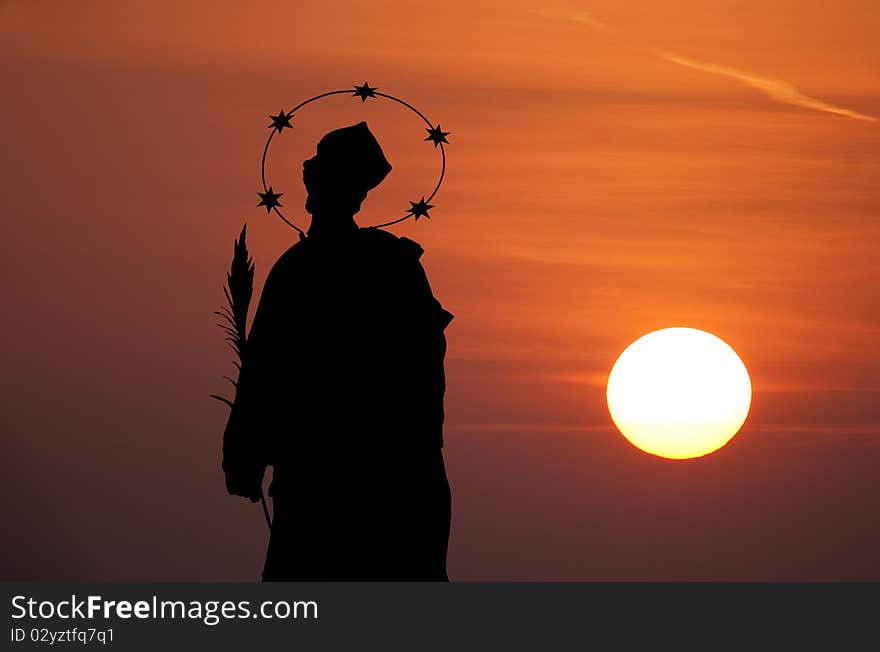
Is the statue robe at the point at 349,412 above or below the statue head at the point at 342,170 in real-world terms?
below

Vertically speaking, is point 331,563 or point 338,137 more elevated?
point 338,137

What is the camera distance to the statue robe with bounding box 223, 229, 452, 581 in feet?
31.1

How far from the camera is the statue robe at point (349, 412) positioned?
31.1 ft

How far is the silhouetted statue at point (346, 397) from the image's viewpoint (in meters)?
9.45

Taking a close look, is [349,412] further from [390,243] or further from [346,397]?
[390,243]

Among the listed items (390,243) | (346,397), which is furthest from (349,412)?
(390,243)

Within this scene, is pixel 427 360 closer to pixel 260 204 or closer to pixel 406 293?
pixel 406 293

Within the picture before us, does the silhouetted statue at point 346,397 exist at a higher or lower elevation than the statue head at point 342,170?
lower

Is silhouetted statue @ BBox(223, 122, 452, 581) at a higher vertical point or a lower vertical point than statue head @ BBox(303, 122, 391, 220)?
lower

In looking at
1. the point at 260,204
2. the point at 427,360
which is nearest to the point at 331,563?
the point at 427,360

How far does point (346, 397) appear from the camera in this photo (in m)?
9.61

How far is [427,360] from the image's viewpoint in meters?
9.63

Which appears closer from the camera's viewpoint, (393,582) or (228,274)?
(393,582)

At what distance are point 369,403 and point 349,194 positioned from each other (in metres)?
1.05
